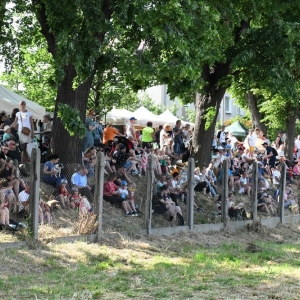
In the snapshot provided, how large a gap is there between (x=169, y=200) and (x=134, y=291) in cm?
694

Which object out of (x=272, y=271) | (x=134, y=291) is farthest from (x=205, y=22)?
(x=134, y=291)

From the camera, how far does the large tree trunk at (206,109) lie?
901 inches

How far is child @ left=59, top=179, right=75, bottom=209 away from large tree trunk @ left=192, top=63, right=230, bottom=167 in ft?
29.2

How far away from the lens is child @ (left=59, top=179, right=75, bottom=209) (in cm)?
1444

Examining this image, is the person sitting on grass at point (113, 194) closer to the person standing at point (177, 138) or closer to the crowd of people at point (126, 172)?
the crowd of people at point (126, 172)

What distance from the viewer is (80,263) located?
1238 centimetres

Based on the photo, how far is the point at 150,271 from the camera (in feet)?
39.2

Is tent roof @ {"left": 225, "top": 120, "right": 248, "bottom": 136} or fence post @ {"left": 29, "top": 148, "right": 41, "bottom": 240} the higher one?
tent roof @ {"left": 225, "top": 120, "right": 248, "bottom": 136}

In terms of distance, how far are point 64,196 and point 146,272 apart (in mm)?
3390

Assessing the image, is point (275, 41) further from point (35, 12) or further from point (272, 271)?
point (272, 271)

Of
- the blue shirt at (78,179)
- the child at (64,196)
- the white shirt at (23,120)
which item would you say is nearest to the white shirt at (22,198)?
the child at (64,196)

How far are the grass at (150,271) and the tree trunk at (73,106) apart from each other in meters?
3.37

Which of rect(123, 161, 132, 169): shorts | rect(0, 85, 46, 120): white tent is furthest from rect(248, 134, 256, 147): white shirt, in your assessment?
rect(123, 161, 132, 169): shorts

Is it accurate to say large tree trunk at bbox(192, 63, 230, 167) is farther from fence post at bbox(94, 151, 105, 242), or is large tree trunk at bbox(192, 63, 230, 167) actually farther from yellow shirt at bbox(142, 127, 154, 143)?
fence post at bbox(94, 151, 105, 242)
